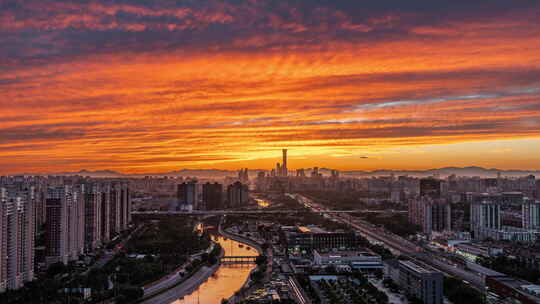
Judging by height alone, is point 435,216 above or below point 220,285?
above

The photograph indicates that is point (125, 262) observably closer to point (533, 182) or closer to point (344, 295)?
point (344, 295)

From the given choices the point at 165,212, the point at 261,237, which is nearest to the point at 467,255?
the point at 261,237

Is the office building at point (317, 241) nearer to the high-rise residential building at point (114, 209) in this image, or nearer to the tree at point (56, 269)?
the tree at point (56, 269)

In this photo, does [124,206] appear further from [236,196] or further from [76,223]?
[236,196]

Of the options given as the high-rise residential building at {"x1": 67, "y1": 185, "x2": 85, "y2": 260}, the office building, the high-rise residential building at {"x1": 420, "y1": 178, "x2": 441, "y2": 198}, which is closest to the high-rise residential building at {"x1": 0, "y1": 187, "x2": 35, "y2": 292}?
the high-rise residential building at {"x1": 67, "y1": 185, "x2": 85, "y2": 260}

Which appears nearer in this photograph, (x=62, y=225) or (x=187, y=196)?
(x=62, y=225)

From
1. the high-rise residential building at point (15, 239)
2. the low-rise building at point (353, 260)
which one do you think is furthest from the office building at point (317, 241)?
the high-rise residential building at point (15, 239)

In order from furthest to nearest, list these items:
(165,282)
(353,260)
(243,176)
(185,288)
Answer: (243,176), (353,260), (165,282), (185,288)

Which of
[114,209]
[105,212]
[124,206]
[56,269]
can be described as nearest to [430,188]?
[124,206]

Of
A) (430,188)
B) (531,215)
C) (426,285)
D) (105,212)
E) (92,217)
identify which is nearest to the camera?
(426,285)
